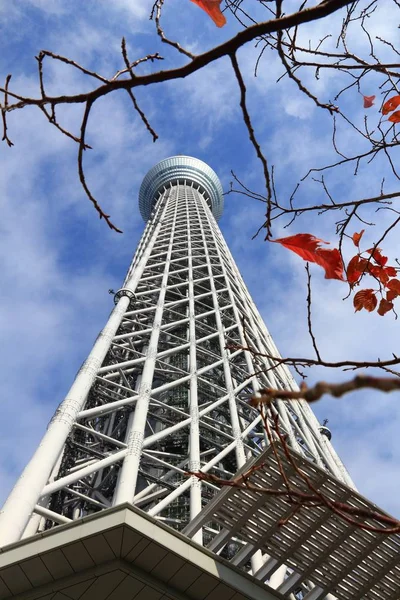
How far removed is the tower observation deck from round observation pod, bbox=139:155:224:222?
44.9ft

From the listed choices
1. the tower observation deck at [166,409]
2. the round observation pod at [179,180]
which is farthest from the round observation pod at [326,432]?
the round observation pod at [179,180]

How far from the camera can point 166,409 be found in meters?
17.9

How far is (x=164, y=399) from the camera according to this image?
835 inches

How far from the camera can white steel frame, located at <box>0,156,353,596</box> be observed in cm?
1250

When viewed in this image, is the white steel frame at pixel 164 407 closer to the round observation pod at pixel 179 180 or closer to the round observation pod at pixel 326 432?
the round observation pod at pixel 326 432

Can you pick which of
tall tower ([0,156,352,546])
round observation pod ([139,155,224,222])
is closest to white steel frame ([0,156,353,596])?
tall tower ([0,156,352,546])

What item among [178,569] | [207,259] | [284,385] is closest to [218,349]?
[284,385]

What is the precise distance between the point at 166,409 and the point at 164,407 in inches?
44.2

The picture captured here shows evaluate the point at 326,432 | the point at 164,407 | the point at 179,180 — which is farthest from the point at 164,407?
the point at 179,180

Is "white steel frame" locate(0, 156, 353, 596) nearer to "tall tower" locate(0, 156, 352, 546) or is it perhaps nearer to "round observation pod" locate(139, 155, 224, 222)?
"tall tower" locate(0, 156, 352, 546)

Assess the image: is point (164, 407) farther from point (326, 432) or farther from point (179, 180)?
point (179, 180)

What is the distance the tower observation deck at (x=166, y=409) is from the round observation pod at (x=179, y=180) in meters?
13.7

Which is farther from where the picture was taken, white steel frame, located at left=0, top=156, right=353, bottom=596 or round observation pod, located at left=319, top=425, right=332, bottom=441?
Answer: round observation pod, located at left=319, top=425, right=332, bottom=441

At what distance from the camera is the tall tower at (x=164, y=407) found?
488 inches
